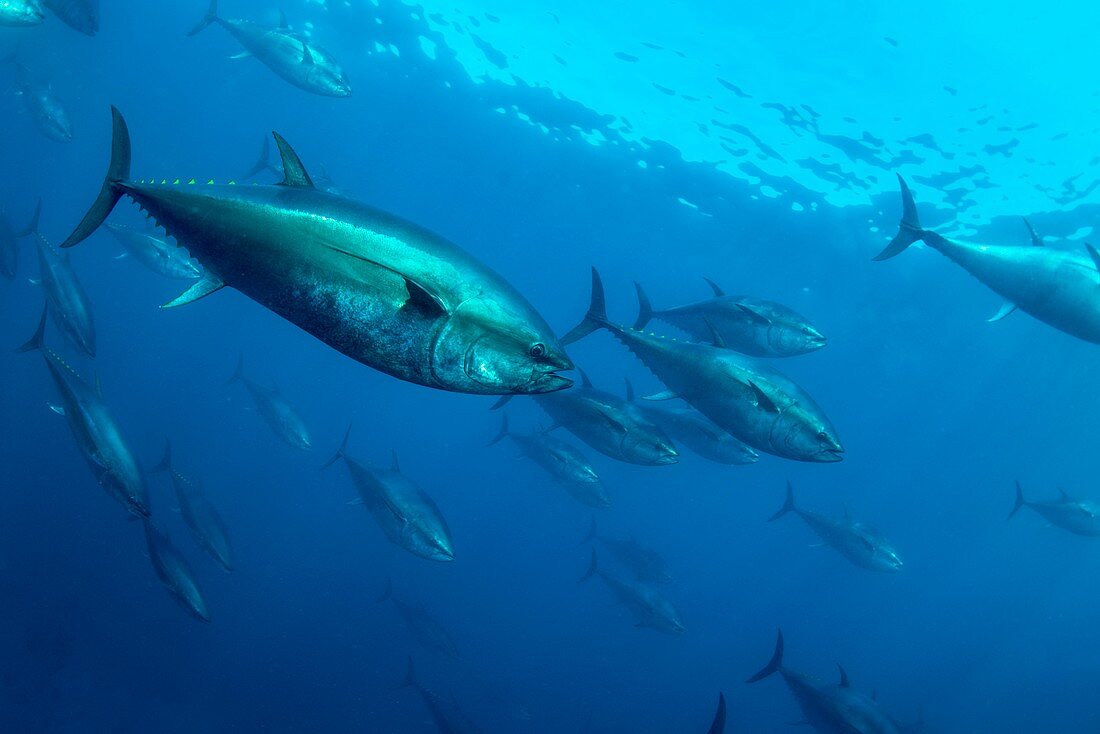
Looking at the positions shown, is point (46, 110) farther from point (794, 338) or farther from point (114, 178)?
point (794, 338)

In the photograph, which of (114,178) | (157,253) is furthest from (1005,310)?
(157,253)

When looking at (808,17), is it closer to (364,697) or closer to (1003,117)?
(1003,117)

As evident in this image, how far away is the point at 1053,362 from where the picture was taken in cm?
3069

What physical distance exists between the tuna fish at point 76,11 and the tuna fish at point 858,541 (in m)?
11.6

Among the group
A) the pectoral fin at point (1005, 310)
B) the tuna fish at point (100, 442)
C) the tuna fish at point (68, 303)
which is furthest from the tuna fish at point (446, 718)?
the pectoral fin at point (1005, 310)

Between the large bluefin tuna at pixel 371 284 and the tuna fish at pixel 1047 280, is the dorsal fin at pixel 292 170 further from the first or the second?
the tuna fish at pixel 1047 280

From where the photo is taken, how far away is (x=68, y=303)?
5684 mm

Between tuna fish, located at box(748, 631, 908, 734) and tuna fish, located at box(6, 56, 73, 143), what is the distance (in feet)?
45.4

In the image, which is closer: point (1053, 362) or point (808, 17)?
point (808, 17)

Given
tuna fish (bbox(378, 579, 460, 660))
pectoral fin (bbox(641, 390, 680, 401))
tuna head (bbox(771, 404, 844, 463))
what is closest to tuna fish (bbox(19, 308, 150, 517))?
pectoral fin (bbox(641, 390, 680, 401))

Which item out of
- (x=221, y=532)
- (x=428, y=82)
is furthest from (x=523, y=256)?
(x=221, y=532)

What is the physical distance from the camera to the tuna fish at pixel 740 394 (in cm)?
347

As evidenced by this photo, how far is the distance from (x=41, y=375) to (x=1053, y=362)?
48531 millimetres

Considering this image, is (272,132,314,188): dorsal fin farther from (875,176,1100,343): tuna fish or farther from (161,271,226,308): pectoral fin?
(875,176,1100,343): tuna fish
